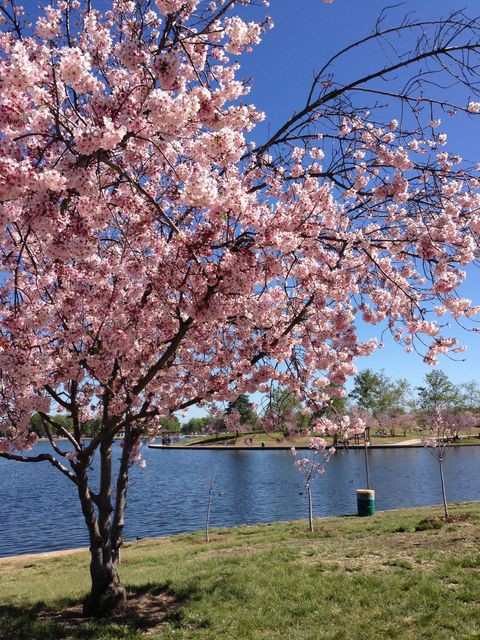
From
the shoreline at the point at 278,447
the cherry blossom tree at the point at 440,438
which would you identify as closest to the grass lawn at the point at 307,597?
the cherry blossom tree at the point at 440,438

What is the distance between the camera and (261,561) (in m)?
9.98

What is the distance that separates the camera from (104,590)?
313 inches

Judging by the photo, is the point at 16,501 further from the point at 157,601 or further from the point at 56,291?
the point at 56,291

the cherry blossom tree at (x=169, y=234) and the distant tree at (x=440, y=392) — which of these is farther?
the distant tree at (x=440, y=392)

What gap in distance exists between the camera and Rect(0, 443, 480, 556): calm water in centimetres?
2642

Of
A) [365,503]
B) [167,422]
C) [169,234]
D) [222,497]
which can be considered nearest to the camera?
[169,234]

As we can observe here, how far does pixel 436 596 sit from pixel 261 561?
12.3ft

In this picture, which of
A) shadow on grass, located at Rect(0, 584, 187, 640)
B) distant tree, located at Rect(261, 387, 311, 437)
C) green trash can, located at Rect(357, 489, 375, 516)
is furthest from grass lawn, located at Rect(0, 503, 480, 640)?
green trash can, located at Rect(357, 489, 375, 516)

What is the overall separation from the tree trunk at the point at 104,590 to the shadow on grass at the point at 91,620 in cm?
17

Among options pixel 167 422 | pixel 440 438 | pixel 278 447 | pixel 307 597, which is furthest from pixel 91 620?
pixel 278 447

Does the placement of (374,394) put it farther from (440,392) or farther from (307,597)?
(307,597)

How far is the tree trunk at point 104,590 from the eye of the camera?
7.85 meters

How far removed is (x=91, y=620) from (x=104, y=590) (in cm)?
46

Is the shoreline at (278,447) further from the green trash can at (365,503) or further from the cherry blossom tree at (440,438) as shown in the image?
the green trash can at (365,503)
